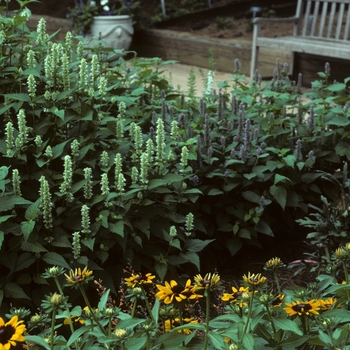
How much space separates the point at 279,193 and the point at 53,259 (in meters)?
1.22

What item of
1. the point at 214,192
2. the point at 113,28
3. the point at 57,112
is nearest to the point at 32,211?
the point at 57,112

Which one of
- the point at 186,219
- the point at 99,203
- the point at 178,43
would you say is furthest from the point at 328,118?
the point at 178,43

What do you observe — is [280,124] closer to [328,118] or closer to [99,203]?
[328,118]

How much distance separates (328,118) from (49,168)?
1.62m

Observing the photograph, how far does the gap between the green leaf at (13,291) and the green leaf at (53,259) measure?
0.15 meters

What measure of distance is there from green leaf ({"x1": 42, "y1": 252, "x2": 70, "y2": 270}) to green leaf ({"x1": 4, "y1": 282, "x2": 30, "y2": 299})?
0.15 m

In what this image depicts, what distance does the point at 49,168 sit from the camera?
300 cm

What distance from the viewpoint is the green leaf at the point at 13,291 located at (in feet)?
8.52

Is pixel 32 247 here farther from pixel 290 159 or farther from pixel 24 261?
pixel 290 159

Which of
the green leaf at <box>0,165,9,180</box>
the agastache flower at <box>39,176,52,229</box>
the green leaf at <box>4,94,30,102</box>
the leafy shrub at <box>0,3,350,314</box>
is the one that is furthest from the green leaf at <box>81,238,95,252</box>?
the green leaf at <box>4,94,30,102</box>

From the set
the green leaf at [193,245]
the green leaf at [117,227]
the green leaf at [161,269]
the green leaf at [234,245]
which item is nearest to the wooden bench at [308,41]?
the green leaf at [234,245]

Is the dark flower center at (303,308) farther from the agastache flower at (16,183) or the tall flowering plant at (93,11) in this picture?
the tall flowering plant at (93,11)

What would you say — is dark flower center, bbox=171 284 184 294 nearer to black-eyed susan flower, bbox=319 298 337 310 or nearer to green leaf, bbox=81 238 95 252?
black-eyed susan flower, bbox=319 298 337 310

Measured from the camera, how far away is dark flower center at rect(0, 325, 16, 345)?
145 centimetres
